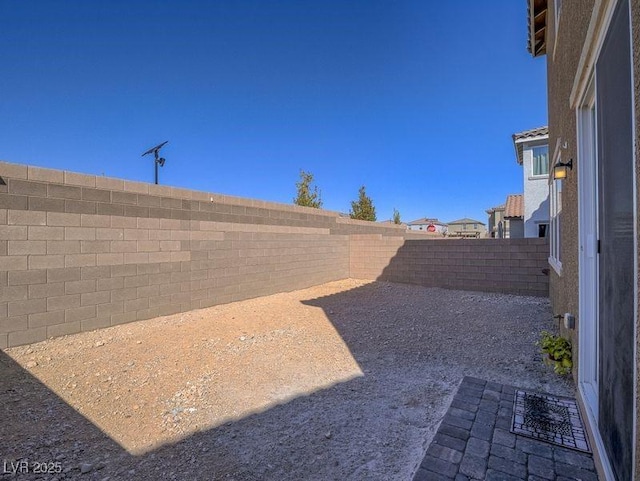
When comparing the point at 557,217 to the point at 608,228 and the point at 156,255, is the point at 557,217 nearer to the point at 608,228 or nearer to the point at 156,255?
the point at 608,228

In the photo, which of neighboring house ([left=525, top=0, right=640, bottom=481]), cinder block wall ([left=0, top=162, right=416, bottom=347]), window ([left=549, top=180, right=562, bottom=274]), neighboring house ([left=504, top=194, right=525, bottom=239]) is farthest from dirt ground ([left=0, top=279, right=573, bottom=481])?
neighboring house ([left=504, top=194, right=525, bottom=239])

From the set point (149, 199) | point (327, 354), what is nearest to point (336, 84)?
point (149, 199)

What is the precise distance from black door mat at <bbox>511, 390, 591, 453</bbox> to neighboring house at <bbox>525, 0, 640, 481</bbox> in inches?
3.8

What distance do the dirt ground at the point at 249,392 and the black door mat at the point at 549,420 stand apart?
1.04 ft

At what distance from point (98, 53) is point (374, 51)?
756 centimetres

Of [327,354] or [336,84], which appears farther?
[336,84]

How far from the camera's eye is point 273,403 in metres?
2.88

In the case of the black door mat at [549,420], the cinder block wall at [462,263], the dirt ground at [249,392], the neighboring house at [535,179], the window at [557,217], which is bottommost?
the dirt ground at [249,392]

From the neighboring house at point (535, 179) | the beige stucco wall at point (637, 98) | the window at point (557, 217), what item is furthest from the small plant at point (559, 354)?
the neighboring house at point (535, 179)

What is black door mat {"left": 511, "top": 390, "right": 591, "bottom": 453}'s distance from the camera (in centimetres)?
213

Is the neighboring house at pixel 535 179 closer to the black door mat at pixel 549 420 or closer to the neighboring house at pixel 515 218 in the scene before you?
the neighboring house at pixel 515 218

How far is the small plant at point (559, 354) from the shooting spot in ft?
10.4

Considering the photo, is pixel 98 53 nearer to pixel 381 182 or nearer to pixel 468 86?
pixel 468 86

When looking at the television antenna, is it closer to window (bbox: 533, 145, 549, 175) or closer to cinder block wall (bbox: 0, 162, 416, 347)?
cinder block wall (bbox: 0, 162, 416, 347)
